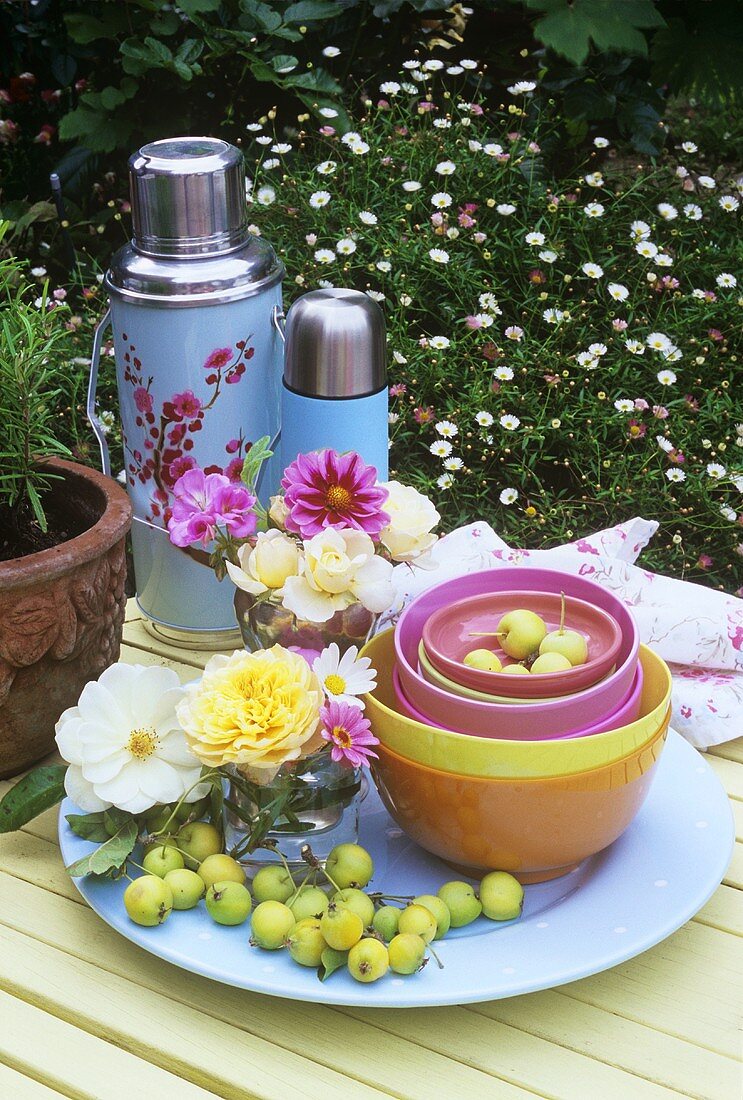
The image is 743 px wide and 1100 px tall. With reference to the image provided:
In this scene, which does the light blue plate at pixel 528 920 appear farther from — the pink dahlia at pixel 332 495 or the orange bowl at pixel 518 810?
the pink dahlia at pixel 332 495

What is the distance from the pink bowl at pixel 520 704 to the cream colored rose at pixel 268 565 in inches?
3.5

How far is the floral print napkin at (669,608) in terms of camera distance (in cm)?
97

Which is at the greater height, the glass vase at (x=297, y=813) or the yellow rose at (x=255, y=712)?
the yellow rose at (x=255, y=712)

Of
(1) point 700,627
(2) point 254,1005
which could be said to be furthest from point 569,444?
(2) point 254,1005

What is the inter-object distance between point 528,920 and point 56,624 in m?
0.39

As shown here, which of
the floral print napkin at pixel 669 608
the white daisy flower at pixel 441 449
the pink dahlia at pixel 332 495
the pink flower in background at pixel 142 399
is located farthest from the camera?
the white daisy flower at pixel 441 449

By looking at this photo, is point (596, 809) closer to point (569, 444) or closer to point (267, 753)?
point (267, 753)

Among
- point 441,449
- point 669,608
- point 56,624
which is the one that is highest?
point 56,624

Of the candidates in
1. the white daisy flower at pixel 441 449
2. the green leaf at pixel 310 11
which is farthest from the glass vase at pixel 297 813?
the green leaf at pixel 310 11

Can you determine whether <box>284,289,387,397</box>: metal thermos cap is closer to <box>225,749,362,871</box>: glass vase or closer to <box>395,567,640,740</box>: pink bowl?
<box>395,567,640,740</box>: pink bowl

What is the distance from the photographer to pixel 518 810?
71 centimetres

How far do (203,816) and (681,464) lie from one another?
105cm

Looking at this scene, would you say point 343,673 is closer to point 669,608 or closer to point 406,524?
point 406,524

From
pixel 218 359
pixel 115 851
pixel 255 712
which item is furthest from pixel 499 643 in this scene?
pixel 218 359
